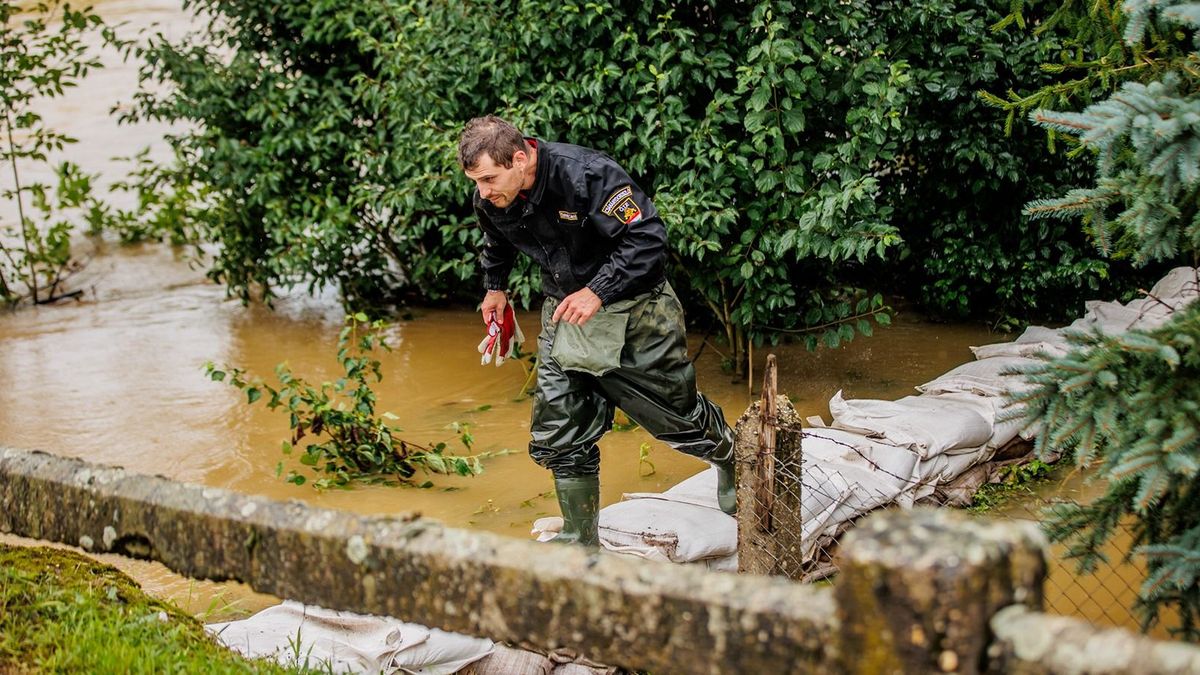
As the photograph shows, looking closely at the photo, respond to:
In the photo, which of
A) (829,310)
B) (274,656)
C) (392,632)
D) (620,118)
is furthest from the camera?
(829,310)

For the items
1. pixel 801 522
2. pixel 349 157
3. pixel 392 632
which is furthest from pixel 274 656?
Result: pixel 349 157

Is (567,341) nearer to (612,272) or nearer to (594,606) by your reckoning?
(612,272)

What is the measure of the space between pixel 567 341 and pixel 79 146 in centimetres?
923

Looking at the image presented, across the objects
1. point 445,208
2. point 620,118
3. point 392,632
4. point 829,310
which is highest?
point 620,118

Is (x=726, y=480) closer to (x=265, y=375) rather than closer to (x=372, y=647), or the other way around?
(x=372, y=647)

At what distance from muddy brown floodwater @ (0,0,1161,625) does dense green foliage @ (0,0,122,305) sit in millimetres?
321

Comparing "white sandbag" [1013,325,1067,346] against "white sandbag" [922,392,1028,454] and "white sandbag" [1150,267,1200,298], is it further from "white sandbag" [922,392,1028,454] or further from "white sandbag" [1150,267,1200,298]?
"white sandbag" [922,392,1028,454]

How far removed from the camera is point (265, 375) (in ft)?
23.4

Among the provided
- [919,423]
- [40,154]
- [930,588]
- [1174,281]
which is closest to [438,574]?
[930,588]

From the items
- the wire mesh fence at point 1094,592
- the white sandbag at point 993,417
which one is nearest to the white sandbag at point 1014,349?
the white sandbag at point 993,417

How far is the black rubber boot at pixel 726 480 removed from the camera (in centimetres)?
445

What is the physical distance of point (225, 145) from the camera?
735 centimetres

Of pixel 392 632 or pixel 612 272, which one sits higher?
pixel 612 272

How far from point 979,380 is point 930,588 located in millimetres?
3953
